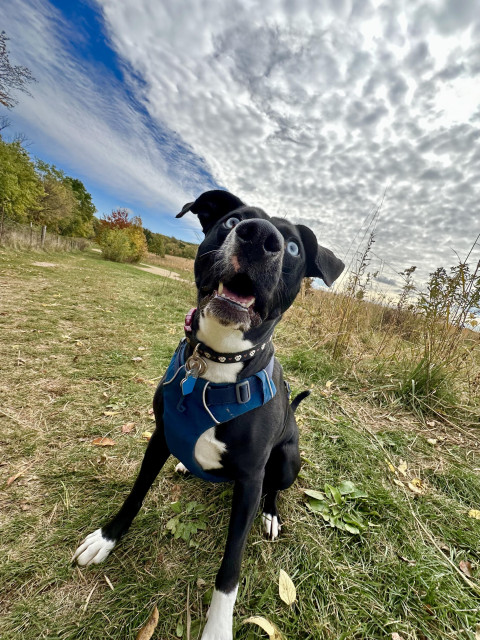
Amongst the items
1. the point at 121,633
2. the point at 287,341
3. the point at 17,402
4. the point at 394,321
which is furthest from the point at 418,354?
the point at 17,402

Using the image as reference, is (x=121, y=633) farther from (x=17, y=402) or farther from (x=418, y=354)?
(x=418, y=354)

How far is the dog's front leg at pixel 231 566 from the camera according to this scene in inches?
48.5

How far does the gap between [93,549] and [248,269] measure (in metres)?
1.74

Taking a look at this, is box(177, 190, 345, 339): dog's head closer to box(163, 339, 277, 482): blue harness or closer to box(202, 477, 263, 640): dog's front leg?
box(163, 339, 277, 482): blue harness

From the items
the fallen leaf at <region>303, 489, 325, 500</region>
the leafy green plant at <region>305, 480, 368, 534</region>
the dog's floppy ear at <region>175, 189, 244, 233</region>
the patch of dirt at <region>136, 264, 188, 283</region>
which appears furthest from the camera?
the patch of dirt at <region>136, 264, 188, 283</region>

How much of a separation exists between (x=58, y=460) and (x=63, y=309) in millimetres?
4557

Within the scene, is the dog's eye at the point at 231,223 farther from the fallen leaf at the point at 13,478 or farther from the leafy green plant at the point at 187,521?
the fallen leaf at the point at 13,478

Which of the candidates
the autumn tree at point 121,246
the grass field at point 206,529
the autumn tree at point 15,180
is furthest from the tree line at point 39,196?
the grass field at point 206,529

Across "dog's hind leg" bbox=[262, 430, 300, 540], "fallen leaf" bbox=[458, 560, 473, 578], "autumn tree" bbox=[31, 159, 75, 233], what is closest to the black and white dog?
"dog's hind leg" bbox=[262, 430, 300, 540]

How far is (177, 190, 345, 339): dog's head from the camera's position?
130 cm

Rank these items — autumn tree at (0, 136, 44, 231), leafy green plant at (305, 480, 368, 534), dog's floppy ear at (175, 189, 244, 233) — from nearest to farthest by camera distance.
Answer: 1. dog's floppy ear at (175, 189, 244, 233)
2. leafy green plant at (305, 480, 368, 534)
3. autumn tree at (0, 136, 44, 231)

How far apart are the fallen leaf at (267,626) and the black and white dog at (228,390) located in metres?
0.13

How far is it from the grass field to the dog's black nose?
1814mm

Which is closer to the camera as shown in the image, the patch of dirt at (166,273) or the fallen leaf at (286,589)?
the fallen leaf at (286,589)
